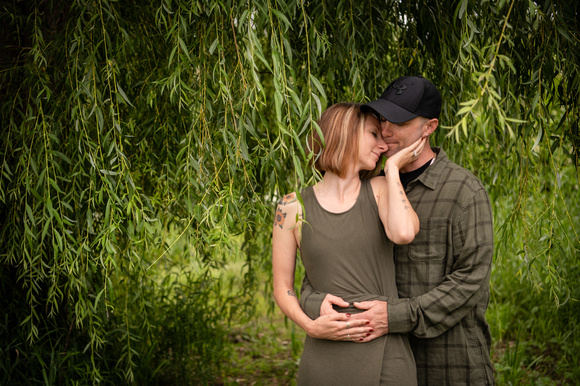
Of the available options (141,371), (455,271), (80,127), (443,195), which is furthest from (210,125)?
(141,371)

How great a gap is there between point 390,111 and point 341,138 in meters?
0.19

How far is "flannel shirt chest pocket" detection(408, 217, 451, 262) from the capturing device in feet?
6.17

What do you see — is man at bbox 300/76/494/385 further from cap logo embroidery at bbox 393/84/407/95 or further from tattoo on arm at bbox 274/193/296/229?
tattoo on arm at bbox 274/193/296/229

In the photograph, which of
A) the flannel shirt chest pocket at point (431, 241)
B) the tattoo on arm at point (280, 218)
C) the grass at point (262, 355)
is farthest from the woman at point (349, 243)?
the grass at point (262, 355)

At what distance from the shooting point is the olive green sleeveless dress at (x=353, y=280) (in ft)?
5.80

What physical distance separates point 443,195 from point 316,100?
55 centimetres

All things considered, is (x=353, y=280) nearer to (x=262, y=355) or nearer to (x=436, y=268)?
(x=436, y=268)

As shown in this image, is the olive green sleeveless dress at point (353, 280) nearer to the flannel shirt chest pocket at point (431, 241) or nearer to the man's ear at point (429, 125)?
the flannel shirt chest pocket at point (431, 241)

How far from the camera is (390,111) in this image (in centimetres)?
187

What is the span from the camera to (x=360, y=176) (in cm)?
199

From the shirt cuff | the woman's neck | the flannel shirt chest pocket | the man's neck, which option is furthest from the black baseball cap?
the shirt cuff

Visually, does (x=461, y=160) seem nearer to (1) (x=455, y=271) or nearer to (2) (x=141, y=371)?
(1) (x=455, y=271)

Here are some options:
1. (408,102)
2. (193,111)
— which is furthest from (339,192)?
(193,111)

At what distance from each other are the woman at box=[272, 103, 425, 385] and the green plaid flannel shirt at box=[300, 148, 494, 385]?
8 cm
